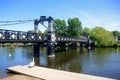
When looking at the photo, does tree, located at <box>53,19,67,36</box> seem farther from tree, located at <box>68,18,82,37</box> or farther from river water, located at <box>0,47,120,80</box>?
river water, located at <box>0,47,120,80</box>

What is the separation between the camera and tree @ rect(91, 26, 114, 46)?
85675mm

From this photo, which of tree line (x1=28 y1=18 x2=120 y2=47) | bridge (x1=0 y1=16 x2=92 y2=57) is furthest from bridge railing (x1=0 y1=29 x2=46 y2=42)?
tree line (x1=28 y1=18 x2=120 y2=47)

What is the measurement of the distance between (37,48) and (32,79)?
30050 millimetres

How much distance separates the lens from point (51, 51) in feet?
147

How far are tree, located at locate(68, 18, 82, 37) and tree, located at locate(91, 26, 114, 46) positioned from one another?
857 cm

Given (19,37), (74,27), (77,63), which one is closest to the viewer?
(77,63)

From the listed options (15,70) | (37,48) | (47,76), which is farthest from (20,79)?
(37,48)

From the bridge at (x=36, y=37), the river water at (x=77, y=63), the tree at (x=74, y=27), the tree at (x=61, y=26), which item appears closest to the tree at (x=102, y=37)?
the tree at (x=74, y=27)

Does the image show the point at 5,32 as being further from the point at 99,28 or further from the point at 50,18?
the point at 99,28

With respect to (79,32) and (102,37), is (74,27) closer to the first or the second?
(79,32)

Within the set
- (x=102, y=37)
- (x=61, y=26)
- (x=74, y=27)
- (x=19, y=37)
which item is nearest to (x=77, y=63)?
(x=19, y=37)

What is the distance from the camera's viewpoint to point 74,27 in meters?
89.1

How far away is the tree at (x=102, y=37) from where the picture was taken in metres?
85.7

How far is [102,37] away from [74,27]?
14631mm
